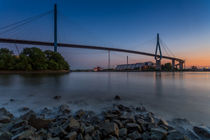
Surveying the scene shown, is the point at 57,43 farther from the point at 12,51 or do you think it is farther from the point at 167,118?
the point at 167,118

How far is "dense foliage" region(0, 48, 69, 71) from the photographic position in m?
18.1

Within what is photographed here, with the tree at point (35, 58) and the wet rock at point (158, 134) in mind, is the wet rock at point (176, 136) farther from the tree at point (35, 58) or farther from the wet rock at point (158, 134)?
the tree at point (35, 58)

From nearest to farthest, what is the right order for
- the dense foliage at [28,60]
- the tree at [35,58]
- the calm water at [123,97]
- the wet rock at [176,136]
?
the wet rock at [176,136] < the calm water at [123,97] < the dense foliage at [28,60] < the tree at [35,58]

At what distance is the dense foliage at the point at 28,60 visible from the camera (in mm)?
18062

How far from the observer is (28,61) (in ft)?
64.7

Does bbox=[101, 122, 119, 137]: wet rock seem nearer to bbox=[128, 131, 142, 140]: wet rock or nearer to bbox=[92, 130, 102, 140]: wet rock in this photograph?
bbox=[92, 130, 102, 140]: wet rock

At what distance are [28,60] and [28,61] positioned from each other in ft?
0.77

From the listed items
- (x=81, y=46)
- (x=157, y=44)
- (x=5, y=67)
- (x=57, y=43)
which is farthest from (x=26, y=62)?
(x=157, y=44)

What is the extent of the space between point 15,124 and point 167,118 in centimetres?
261

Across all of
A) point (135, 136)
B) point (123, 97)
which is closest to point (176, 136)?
point (135, 136)

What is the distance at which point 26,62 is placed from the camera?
746 inches

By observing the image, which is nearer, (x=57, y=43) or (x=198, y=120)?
(x=198, y=120)

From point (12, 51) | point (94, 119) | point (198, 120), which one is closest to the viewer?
point (94, 119)

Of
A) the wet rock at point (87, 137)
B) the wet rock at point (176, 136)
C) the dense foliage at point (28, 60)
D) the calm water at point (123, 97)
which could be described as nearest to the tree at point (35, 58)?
the dense foliage at point (28, 60)
